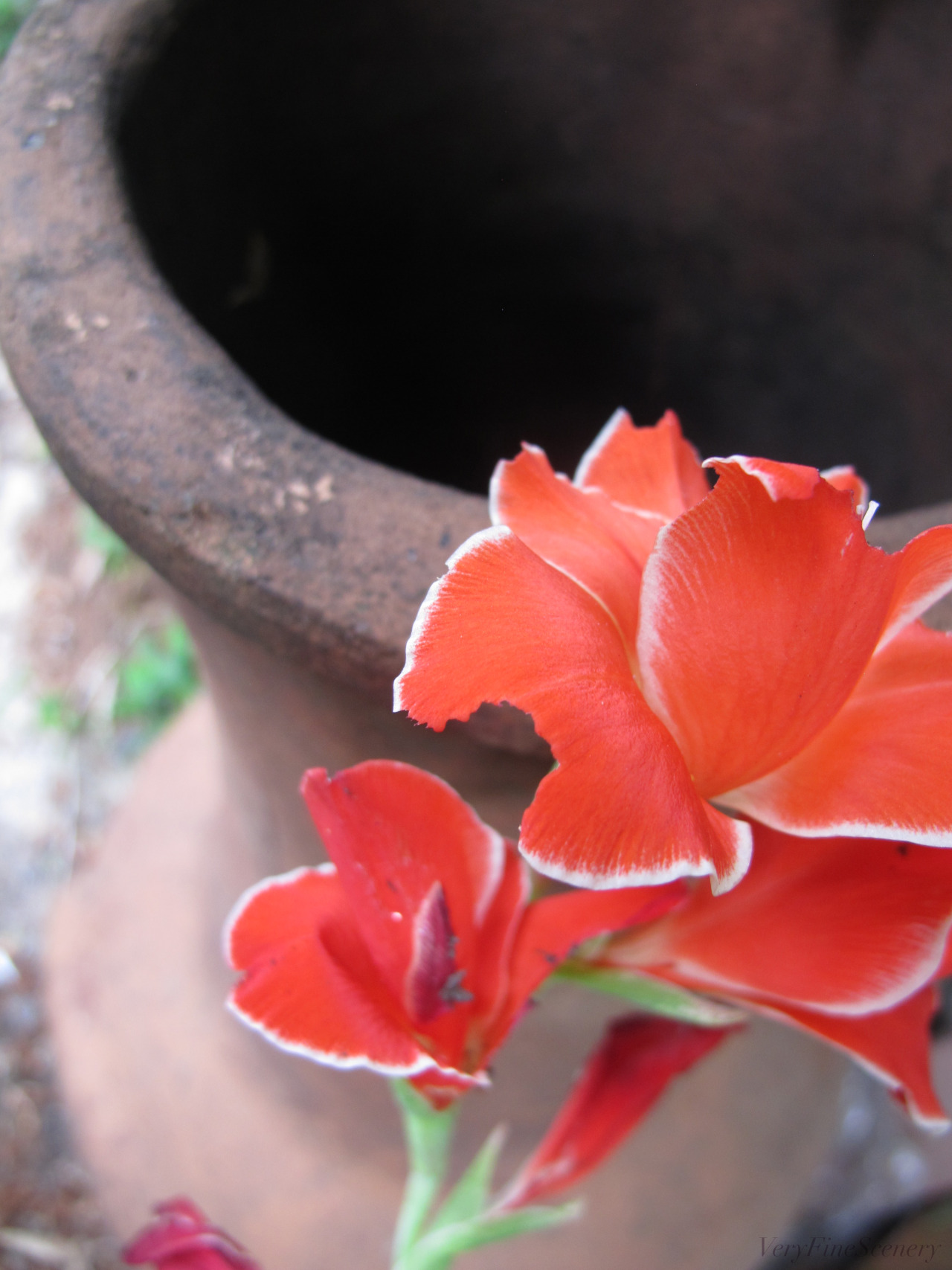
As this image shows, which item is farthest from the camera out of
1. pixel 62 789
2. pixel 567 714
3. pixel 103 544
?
pixel 103 544

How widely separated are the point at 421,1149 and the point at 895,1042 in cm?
16

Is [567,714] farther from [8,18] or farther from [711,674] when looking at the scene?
[8,18]

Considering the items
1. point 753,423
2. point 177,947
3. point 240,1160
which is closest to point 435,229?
point 753,423

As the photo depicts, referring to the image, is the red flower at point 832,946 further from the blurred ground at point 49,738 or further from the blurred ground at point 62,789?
the blurred ground at point 49,738

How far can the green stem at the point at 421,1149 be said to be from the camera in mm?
332

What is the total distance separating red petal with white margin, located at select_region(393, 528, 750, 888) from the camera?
22cm

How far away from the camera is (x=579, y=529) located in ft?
0.97

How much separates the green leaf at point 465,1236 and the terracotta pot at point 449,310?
17cm

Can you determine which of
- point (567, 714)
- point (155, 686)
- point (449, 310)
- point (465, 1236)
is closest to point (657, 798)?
point (567, 714)

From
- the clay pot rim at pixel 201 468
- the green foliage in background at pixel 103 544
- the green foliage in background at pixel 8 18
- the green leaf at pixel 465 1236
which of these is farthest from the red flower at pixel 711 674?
the green foliage in background at pixel 8 18

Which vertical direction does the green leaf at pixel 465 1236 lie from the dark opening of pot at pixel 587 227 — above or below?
below

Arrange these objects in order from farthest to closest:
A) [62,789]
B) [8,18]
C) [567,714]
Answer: [8,18], [62,789], [567,714]

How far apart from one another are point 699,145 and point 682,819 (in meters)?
0.78

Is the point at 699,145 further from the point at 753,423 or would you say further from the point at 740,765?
the point at 740,765
